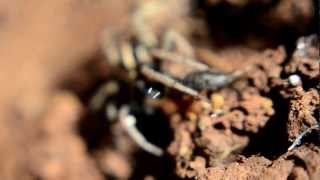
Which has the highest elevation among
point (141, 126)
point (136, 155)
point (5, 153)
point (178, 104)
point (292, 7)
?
point (292, 7)

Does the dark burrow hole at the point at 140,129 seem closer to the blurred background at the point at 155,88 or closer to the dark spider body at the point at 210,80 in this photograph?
the blurred background at the point at 155,88

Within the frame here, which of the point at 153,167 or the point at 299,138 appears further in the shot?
the point at 153,167

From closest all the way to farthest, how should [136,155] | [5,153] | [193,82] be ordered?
[193,82]
[136,155]
[5,153]

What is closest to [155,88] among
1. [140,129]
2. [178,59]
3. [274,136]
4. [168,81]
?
[168,81]

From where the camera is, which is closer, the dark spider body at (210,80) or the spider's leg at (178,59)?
the dark spider body at (210,80)

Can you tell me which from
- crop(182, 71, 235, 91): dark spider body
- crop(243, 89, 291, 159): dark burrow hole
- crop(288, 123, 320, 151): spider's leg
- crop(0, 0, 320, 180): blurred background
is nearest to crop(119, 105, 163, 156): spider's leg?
crop(0, 0, 320, 180): blurred background

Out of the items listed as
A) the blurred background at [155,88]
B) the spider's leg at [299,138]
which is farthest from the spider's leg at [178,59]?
the spider's leg at [299,138]

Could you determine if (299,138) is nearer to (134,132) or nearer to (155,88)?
(155,88)

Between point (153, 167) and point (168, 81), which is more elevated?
point (168, 81)

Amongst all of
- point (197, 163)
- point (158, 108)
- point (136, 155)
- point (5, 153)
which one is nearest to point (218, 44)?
point (158, 108)

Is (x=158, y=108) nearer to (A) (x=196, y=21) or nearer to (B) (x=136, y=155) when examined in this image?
(B) (x=136, y=155)

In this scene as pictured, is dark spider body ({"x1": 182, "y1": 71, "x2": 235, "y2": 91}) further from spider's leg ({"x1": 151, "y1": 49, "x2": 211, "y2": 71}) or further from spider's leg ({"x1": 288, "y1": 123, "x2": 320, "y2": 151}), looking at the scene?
spider's leg ({"x1": 288, "y1": 123, "x2": 320, "y2": 151})
